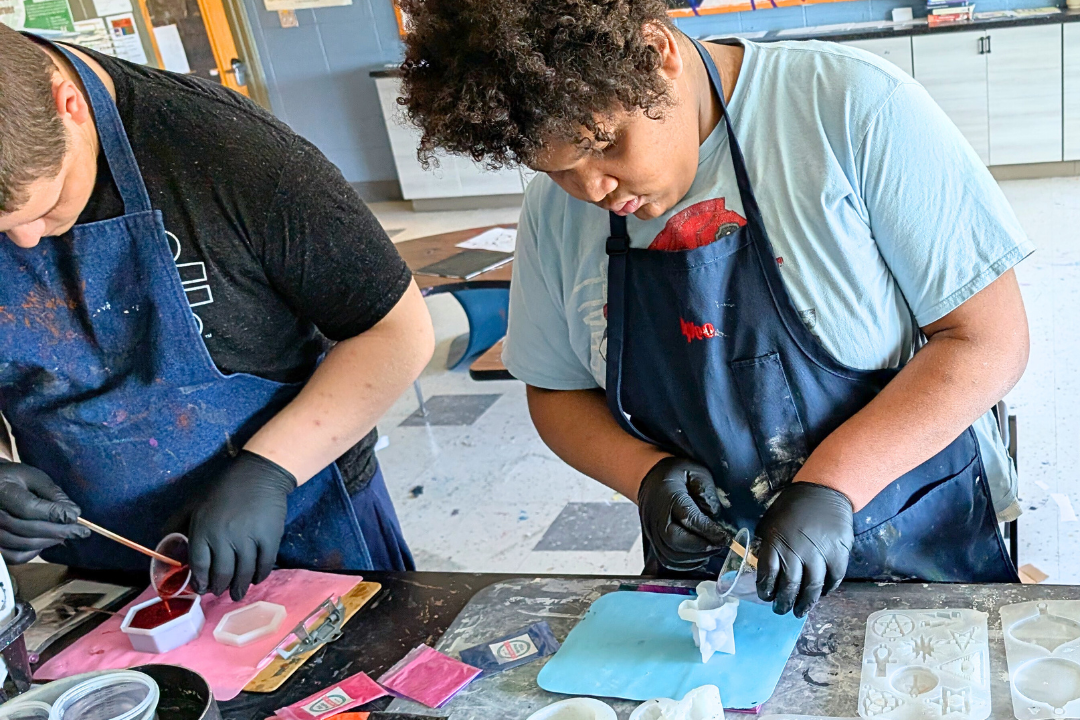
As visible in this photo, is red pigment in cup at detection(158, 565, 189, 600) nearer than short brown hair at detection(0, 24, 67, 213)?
No

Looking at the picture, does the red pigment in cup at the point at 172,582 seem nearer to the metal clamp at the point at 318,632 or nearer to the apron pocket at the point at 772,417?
the metal clamp at the point at 318,632

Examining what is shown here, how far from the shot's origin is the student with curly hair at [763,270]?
0.93 m

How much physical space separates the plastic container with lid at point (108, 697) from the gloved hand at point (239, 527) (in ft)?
0.91

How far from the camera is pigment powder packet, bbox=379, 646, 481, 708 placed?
109 cm

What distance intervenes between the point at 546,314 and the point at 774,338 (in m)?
0.31

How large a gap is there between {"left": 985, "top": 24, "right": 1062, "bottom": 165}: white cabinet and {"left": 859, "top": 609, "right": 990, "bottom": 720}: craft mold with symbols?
4452 millimetres

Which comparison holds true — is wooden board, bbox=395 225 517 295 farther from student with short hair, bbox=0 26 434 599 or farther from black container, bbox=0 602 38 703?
black container, bbox=0 602 38 703

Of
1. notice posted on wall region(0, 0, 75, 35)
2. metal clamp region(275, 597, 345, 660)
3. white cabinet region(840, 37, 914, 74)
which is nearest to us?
metal clamp region(275, 597, 345, 660)

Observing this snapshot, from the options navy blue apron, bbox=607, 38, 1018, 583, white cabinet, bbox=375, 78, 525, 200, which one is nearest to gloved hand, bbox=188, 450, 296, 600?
navy blue apron, bbox=607, 38, 1018, 583

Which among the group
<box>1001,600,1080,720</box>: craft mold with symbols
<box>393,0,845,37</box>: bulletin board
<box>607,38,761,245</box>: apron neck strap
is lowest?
<box>1001,600,1080,720</box>: craft mold with symbols

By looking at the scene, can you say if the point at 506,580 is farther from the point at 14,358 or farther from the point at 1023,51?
the point at 1023,51

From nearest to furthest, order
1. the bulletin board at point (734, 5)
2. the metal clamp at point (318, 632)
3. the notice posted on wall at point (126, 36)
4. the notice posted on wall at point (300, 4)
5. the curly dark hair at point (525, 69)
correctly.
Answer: the curly dark hair at point (525, 69), the metal clamp at point (318, 632), the bulletin board at point (734, 5), the notice posted on wall at point (126, 36), the notice posted on wall at point (300, 4)

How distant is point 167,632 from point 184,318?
0.40 m

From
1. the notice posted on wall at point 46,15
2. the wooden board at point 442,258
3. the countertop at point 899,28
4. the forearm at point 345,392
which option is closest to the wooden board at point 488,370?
the wooden board at point 442,258
